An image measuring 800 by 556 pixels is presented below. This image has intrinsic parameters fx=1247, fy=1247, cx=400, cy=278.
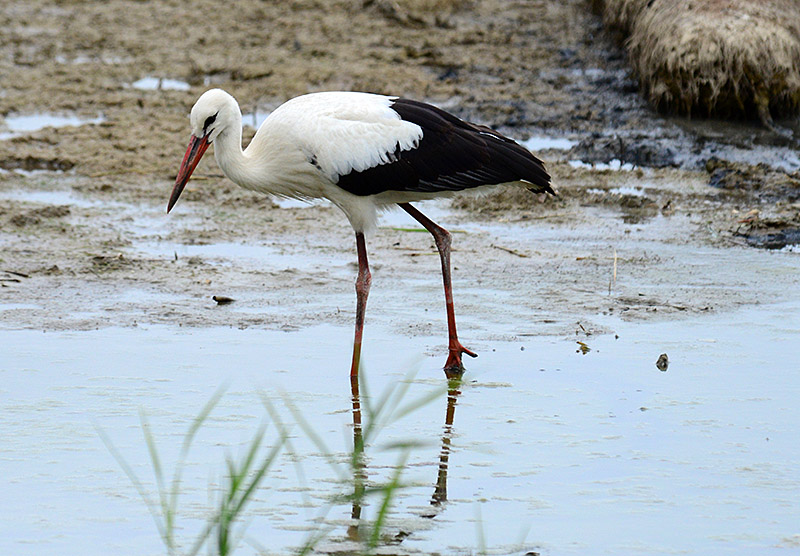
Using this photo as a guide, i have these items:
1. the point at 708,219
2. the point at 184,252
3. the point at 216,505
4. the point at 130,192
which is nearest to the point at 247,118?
the point at 130,192

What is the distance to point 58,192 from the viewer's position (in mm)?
9359

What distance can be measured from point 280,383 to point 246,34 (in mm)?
8375

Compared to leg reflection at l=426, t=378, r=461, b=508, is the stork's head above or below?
above

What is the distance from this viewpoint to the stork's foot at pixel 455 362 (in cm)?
620

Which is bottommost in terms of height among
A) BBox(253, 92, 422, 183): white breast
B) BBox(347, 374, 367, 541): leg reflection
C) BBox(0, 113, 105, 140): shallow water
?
BBox(347, 374, 367, 541): leg reflection

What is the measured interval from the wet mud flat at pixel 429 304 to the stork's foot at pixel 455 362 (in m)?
0.08

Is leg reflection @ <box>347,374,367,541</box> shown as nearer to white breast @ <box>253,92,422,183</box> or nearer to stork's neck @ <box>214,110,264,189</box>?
white breast @ <box>253,92,422,183</box>

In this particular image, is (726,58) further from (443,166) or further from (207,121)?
(207,121)

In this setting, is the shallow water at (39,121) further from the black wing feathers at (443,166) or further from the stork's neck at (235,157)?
the black wing feathers at (443,166)

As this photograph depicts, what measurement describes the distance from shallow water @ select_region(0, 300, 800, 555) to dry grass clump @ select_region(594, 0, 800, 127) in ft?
13.4

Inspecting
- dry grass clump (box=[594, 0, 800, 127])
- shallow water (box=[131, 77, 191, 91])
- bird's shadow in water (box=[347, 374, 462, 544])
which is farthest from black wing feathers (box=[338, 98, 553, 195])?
shallow water (box=[131, 77, 191, 91])

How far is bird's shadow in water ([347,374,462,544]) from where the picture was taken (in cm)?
429

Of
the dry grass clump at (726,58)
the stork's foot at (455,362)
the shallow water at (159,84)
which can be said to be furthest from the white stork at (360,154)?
the shallow water at (159,84)

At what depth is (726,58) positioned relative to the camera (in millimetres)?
10422
